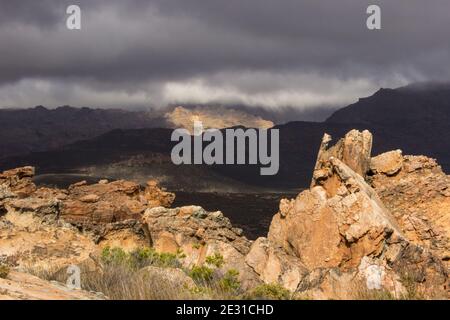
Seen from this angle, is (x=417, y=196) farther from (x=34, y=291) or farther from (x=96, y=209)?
(x=34, y=291)

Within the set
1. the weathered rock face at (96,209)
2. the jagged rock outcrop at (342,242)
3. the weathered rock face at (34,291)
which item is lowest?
the weathered rock face at (96,209)

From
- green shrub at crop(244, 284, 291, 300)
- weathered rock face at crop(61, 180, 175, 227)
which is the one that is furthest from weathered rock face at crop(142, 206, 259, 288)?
green shrub at crop(244, 284, 291, 300)

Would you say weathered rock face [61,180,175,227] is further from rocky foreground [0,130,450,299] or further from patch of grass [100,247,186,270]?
patch of grass [100,247,186,270]

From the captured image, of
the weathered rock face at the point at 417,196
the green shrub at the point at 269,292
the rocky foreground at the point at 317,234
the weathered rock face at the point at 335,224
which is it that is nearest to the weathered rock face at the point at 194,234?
the rocky foreground at the point at 317,234

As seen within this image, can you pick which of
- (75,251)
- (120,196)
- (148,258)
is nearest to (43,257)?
(75,251)

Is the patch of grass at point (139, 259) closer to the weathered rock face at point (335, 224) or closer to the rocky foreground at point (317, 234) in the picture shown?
the rocky foreground at point (317, 234)

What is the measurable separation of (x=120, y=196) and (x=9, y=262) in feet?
82.0

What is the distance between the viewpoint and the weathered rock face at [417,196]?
20.5m

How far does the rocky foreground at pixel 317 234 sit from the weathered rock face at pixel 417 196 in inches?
1.7

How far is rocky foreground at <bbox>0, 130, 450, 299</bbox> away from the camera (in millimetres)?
14750

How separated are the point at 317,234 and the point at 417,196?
5.67 meters

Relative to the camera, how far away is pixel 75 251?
1650 cm

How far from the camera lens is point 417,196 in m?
23.0
